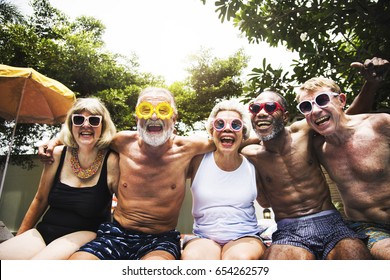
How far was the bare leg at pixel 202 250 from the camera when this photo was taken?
2451mm

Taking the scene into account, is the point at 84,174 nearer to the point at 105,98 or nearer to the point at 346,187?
the point at 346,187

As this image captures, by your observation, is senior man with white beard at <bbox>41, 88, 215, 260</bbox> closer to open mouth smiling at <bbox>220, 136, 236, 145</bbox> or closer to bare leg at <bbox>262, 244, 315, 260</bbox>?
open mouth smiling at <bbox>220, 136, 236, 145</bbox>

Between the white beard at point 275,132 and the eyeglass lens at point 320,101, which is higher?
the eyeglass lens at point 320,101

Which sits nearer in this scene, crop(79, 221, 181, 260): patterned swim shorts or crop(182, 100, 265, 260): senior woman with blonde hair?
crop(79, 221, 181, 260): patterned swim shorts

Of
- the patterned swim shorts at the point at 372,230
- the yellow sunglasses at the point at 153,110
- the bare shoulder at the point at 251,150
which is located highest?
the yellow sunglasses at the point at 153,110

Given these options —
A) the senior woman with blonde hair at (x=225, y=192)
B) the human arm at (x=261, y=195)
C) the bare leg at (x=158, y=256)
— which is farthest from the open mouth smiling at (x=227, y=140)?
the bare leg at (x=158, y=256)

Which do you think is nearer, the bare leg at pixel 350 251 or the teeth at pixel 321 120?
the bare leg at pixel 350 251

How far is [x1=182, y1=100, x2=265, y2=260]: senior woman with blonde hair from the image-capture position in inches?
106

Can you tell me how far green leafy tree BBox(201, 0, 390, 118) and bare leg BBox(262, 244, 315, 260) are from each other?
10.1ft

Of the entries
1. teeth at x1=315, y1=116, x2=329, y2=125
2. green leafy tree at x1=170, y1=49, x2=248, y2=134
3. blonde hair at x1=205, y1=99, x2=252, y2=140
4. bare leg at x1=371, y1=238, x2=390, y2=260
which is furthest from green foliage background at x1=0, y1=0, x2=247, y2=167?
bare leg at x1=371, y1=238, x2=390, y2=260

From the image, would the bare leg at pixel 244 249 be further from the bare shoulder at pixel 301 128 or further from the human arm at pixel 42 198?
the human arm at pixel 42 198

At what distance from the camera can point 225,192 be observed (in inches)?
111
